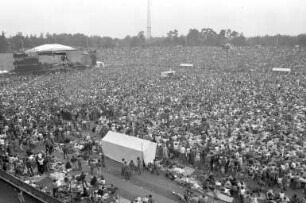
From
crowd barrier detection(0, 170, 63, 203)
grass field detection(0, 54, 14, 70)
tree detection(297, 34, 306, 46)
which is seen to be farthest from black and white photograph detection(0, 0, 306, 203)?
tree detection(297, 34, 306, 46)

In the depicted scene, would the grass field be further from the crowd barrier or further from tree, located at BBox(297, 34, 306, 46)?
tree, located at BBox(297, 34, 306, 46)

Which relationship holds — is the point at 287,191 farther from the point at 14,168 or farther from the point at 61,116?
the point at 61,116

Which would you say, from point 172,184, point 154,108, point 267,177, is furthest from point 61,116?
point 267,177

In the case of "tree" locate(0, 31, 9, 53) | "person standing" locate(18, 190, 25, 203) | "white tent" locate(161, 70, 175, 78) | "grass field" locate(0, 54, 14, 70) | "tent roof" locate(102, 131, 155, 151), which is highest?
"tree" locate(0, 31, 9, 53)

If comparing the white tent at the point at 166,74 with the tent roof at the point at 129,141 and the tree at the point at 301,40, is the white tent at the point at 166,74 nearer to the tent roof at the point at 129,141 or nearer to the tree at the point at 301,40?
the tent roof at the point at 129,141

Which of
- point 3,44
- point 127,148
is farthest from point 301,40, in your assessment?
point 3,44

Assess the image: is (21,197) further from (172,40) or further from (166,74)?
(172,40)

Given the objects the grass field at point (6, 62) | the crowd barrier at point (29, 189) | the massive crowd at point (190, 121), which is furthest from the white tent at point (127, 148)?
the grass field at point (6, 62)
